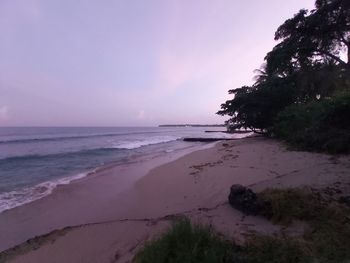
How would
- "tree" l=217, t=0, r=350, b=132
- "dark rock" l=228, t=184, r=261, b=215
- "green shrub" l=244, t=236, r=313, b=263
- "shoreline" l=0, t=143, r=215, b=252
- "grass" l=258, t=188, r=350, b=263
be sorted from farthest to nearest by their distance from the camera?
"tree" l=217, t=0, r=350, b=132, "shoreline" l=0, t=143, r=215, b=252, "dark rock" l=228, t=184, r=261, b=215, "grass" l=258, t=188, r=350, b=263, "green shrub" l=244, t=236, r=313, b=263

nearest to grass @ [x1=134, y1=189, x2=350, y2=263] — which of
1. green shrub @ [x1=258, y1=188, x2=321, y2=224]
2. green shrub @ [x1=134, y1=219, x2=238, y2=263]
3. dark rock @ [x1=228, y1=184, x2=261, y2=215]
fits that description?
green shrub @ [x1=134, y1=219, x2=238, y2=263]

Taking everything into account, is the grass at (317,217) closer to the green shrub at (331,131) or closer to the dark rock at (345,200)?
the dark rock at (345,200)

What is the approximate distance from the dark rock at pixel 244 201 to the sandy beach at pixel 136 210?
15 centimetres

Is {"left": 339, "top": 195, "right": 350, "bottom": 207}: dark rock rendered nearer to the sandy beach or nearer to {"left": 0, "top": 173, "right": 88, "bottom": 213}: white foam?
the sandy beach

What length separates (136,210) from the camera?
23.1 ft

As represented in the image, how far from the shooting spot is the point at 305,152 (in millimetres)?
11578

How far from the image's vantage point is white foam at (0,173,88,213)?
8.84 metres

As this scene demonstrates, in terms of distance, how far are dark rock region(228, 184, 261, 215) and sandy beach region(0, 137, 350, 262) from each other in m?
0.15

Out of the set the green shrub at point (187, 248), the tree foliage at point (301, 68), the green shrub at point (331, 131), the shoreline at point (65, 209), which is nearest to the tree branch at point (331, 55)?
the tree foliage at point (301, 68)

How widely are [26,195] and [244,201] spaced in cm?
762

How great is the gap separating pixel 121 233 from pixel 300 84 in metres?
21.5

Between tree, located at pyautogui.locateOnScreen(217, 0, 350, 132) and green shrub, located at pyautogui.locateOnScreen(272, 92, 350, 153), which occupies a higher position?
tree, located at pyautogui.locateOnScreen(217, 0, 350, 132)

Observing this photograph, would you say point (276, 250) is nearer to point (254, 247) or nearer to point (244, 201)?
point (254, 247)

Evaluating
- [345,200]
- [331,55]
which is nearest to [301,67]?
[331,55]
